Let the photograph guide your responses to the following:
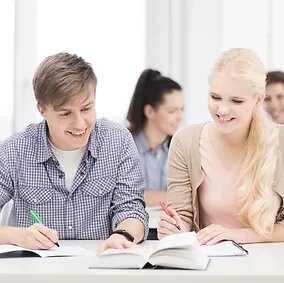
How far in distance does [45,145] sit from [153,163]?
179 centimetres

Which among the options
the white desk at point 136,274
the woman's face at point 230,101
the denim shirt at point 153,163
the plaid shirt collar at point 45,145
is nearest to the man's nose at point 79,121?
the plaid shirt collar at point 45,145

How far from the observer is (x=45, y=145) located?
2469 mm

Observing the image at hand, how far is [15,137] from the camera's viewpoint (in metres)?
2.50

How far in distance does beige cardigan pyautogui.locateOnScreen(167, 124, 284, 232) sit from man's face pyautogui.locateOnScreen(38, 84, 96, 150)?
0.32 m

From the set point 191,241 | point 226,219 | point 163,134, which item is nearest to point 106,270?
point 191,241

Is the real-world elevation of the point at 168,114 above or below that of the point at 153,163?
above

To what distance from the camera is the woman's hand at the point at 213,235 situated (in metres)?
2.28

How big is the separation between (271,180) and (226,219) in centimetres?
20

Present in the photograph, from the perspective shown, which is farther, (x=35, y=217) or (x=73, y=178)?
(x=73, y=178)

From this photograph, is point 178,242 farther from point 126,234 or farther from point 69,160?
point 69,160

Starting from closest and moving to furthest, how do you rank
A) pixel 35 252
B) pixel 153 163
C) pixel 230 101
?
1. pixel 35 252
2. pixel 230 101
3. pixel 153 163

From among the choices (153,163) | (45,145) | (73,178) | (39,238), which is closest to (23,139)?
(45,145)

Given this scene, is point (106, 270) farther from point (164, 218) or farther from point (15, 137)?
point (15, 137)

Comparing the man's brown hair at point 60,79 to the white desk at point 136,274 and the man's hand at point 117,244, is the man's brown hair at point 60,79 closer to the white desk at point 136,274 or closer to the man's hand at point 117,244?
the man's hand at point 117,244
